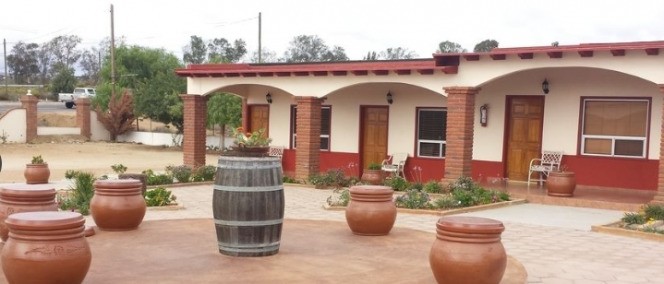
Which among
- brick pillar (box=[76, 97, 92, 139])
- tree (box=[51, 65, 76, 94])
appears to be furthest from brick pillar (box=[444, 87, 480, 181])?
tree (box=[51, 65, 76, 94])

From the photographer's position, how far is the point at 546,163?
54.4 feet

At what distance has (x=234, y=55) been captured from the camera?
93375 millimetres

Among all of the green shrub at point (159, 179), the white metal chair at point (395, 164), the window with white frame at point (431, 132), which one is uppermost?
the window with white frame at point (431, 132)

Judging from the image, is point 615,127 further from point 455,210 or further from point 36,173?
point 36,173

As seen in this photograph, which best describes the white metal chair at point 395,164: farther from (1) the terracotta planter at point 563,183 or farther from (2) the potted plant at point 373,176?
(1) the terracotta planter at point 563,183

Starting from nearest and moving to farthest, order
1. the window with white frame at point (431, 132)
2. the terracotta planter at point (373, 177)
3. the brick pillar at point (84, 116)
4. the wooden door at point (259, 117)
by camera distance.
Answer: the terracotta planter at point (373, 177) → the window with white frame at point (431, 132) → the wooden door at point (259, 117) → the brick pillar at point (84, 116)

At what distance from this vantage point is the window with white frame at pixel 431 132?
60.5ft

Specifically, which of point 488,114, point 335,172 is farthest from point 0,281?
point 488,114

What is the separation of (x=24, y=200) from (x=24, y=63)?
10112 cm

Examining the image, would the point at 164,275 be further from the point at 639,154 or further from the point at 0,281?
the point at 639,154

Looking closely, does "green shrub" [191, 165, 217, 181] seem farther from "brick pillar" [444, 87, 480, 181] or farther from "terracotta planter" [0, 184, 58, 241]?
"terracotta planter" [0, 184, 58, 241]

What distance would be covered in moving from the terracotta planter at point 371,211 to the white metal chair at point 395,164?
28.2ft

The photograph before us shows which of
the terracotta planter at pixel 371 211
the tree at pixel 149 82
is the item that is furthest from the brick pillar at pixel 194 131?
the tree at pixel 149 82

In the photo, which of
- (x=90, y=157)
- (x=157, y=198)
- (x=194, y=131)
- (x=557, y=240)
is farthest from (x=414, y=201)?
(x=90, y=157)
